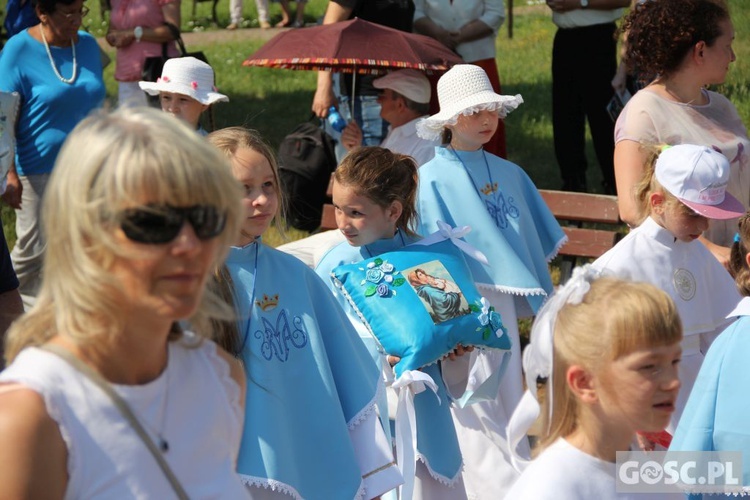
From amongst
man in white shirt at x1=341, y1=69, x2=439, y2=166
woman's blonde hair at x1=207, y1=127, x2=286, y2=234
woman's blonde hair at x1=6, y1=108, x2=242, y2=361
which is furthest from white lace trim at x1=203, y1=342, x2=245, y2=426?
man in white shirt at x1=341, y1=69, x2=439, y2=166

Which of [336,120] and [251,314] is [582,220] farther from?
[251,314]

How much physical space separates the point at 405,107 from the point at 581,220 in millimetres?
1384

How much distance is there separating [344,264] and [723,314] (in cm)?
147

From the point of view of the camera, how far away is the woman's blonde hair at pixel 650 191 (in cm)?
435

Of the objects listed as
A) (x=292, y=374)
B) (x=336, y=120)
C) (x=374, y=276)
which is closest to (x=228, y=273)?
(x=292, y=374)

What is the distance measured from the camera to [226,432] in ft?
7.45

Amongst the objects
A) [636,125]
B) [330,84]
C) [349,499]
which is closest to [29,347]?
[349,499]

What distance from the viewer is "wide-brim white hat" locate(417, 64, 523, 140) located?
530cm

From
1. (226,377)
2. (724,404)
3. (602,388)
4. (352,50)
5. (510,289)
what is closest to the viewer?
(226,377)

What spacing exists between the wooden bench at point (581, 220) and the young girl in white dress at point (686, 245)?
225 cm

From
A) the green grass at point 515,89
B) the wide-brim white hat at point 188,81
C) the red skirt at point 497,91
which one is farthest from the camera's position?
the green grass at point 515,89

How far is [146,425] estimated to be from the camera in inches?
81.4

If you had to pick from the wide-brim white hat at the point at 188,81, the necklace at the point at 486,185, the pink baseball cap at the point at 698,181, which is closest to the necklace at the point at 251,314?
Result: the pink baseball cap at the point at 698,181

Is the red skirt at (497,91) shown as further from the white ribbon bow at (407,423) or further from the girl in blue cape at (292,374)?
the girl in blue cape at (292,374)
